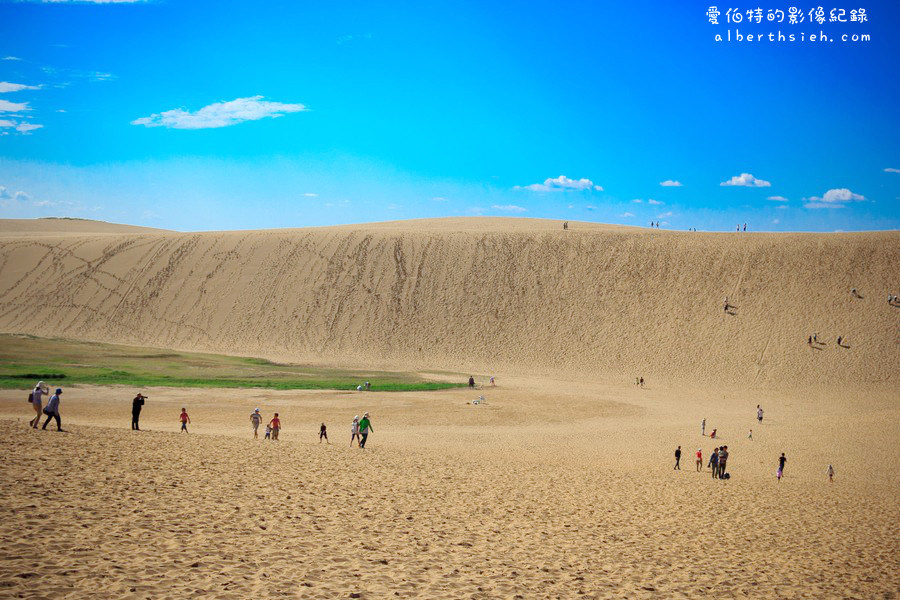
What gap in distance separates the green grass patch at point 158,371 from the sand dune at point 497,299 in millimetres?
7476

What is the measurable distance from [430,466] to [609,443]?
10.4m

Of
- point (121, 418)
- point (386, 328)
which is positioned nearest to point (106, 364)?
point (121, 418)

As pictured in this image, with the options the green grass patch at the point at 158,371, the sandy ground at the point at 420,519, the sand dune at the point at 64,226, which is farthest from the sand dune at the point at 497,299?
the sand dune at the point at 64,226

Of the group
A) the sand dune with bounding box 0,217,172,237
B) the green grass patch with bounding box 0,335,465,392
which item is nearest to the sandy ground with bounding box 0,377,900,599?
the green grass patch with bounding box 0,335,465,392

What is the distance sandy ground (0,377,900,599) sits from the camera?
780 centimetres

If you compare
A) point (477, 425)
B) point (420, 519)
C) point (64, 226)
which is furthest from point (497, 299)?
point (64, 226)

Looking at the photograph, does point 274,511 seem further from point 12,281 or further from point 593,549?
point 12,281

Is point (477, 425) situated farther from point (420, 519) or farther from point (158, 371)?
point (158, 371)

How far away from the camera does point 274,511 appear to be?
34.1 ft

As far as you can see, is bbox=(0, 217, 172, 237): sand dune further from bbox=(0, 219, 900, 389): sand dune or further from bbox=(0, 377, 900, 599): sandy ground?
bbox=(0, 377, 900, 599): sandy ground

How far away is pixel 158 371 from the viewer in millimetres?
35750

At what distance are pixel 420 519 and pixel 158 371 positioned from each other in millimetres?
29850

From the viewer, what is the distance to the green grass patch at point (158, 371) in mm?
31516

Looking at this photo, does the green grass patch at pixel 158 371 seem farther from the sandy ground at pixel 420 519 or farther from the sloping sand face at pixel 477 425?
the sandy ground at pixel 420 519
